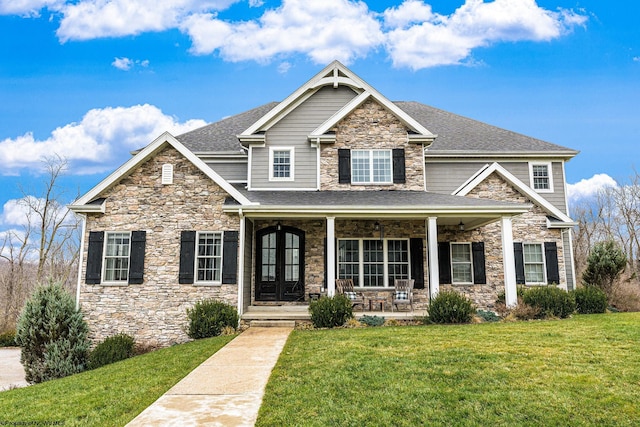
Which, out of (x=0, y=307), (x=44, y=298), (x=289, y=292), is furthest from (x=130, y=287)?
(x=0, y=307)

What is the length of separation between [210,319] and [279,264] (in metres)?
3.70

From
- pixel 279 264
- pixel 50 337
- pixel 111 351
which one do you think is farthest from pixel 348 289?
pixel 50 337

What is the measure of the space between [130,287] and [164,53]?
47.6 ft

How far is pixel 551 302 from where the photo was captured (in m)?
11.8

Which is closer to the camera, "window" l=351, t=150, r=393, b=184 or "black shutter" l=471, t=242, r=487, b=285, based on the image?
"black shutter" l=471, t=242, r=487, b=285

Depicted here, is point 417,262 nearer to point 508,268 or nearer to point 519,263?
point 508,268

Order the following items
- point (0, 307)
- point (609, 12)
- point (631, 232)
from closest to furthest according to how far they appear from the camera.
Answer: point (609, 12) < point (0, 307) < point (631, 232)

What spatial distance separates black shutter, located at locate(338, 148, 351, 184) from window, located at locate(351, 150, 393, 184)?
0.53 ft

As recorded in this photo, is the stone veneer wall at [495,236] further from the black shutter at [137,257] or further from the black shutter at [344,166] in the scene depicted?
the black shutter at [137,257]

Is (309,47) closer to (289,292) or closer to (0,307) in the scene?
(289,292)

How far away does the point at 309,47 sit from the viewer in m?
21.5

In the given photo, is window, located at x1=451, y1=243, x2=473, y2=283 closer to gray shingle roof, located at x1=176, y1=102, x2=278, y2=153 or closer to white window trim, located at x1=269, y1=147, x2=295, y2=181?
white window trim, located at x1=269, y1=147, x2=295, y2=181

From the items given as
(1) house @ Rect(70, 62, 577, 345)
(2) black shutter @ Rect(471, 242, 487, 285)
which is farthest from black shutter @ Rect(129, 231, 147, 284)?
(2) black shutter @ Rect(471, 242, 487, 285)

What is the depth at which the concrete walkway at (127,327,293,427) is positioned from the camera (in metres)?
4.62
